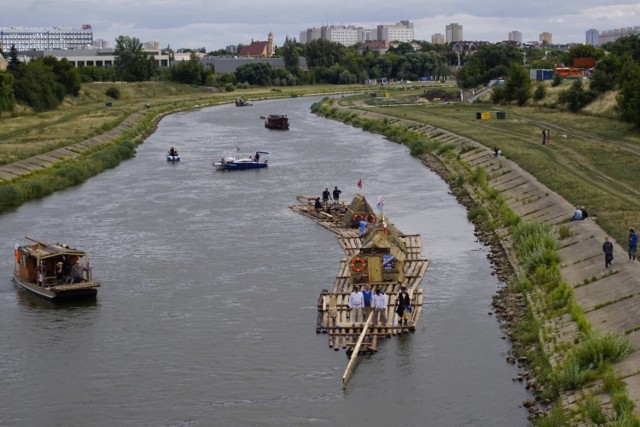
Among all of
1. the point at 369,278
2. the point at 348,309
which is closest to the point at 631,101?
the point at 369,278

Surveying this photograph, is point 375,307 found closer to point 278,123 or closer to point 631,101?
point 631,101

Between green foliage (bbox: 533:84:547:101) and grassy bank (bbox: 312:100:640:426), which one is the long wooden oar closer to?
grassy bank (bbox: 312:100:640:426)

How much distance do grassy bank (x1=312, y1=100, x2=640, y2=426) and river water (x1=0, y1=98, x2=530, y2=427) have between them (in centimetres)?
79

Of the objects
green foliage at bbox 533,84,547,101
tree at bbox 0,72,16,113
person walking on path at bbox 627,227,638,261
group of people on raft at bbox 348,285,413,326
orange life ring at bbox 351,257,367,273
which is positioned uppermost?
tree at bbox 0,72,16,113

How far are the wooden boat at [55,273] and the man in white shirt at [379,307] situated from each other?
11429 millimetres

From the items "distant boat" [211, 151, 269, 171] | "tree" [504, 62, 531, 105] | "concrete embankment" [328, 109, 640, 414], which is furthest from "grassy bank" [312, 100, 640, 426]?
"tree" [504, 62, 531, 105]

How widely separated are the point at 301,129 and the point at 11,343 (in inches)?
3360

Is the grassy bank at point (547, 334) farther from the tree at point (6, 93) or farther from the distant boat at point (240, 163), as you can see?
the tree at point (6, 93)

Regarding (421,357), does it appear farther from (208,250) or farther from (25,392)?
(208,250)

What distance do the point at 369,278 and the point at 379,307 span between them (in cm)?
520

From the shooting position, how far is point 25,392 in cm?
2919

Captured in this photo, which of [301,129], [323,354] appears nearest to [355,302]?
[323,354]

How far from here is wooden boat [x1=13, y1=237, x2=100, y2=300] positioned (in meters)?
38.5

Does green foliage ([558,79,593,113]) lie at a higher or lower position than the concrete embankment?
higher
